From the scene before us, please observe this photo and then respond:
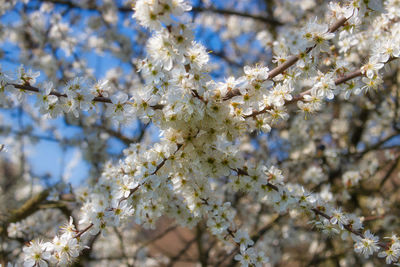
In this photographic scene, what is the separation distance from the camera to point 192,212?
219 cm

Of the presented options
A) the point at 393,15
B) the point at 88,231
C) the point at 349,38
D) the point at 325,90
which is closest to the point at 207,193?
the point at 88,231

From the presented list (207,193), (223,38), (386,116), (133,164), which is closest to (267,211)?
(386,116)

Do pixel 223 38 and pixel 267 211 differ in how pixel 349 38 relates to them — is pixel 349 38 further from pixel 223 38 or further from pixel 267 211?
pixel 223 38

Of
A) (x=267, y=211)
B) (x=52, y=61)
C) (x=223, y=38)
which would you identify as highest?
(x=223, y=38)

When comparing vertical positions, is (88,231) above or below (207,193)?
below

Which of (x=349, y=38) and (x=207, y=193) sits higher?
(x=349, y=38)

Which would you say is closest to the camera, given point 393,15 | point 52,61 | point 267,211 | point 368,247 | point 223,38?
point 368,247

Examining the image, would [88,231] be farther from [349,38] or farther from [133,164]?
[349,38]

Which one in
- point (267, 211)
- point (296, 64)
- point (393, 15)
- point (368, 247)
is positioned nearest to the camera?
point (296, 64)

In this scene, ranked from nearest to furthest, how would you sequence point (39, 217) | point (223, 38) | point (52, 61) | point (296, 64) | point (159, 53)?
point (159, 53), point (296, 64), point (39, 217), point (52, 61), point (223, 38)

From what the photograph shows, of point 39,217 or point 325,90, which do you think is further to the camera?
point 39,217

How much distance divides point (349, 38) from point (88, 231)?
2.30m

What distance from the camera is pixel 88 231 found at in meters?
1.82

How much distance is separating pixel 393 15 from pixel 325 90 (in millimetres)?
1108
